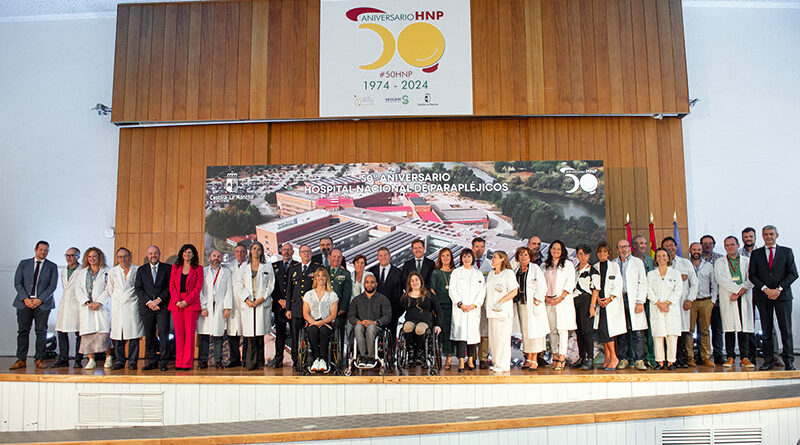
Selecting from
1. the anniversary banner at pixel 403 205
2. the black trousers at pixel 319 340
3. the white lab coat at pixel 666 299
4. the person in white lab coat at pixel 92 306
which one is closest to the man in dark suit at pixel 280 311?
the black trousers at pixel 319 340

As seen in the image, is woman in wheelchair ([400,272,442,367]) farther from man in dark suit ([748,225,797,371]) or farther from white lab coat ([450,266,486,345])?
man in dark suit ([748,225,797,371])

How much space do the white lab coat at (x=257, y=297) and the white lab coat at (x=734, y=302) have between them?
4.82 meters

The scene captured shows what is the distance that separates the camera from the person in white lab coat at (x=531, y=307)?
20.3 ft

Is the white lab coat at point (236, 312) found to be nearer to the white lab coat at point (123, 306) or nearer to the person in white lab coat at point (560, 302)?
the white lab coat at point (123, 306)

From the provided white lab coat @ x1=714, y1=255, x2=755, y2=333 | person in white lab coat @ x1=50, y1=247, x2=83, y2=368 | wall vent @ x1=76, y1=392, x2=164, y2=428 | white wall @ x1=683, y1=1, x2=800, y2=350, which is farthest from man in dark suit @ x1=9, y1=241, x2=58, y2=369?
white wall @ x1=683, y1=1, x2=800, y2=350

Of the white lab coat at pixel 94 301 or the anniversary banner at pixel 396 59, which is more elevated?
the anniversary banner at pixel 396 59

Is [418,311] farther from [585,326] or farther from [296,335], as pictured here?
[585,326]

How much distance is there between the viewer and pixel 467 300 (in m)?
6.19

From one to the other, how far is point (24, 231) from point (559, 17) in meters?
8.42

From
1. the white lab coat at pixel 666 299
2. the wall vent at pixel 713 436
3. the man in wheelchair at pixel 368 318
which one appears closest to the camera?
the wall vent at pixel 713 436

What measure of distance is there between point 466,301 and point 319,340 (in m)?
1.55

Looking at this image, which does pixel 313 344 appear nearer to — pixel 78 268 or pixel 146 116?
pixel 78 268

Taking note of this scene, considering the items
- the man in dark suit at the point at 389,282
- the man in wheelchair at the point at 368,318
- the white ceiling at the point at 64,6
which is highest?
the white ceiling at the point at 64,6

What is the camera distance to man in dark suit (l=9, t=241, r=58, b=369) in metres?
6.71
